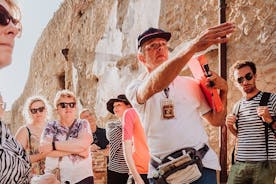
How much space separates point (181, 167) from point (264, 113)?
134 cm

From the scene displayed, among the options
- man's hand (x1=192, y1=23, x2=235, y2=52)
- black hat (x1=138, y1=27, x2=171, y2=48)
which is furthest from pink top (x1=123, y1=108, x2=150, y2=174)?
man's hand (x1=192, y1=23, x2=235, y2=52)

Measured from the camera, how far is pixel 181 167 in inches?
110

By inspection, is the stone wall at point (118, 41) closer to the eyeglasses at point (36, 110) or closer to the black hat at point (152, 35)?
the eyeglasses at point (36, 110)

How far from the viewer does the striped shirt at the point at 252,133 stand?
3984mm

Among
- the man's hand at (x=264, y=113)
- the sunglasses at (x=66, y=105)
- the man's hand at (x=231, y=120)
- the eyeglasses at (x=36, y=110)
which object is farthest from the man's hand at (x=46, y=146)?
the man's hand at (x=264, y=113)

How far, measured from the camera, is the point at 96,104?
1163cm

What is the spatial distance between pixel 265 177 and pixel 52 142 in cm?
175


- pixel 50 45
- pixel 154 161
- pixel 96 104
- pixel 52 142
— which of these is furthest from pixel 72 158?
pixel 50 45

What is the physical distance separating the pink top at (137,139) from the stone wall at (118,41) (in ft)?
6.50

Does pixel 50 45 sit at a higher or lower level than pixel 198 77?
higher

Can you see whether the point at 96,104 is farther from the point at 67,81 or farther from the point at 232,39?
the point at 232,39

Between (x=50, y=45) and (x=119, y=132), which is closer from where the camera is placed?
(x=119, y=132)

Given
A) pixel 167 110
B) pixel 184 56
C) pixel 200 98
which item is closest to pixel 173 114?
pixel 167 110

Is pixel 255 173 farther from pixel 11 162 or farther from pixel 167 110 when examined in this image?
pixel 11 162
